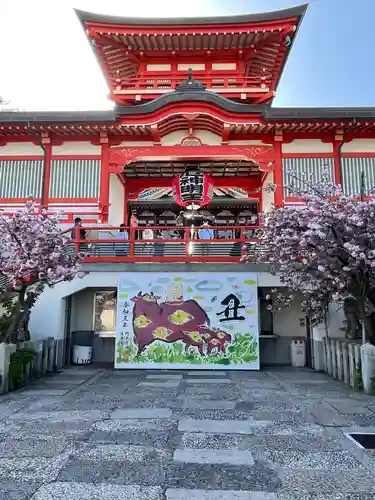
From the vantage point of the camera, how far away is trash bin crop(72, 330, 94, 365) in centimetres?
1243

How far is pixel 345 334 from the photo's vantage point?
11.4 meters

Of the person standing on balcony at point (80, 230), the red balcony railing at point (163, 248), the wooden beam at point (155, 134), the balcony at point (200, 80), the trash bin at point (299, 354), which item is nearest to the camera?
the red balcony railing at point (163, 248)

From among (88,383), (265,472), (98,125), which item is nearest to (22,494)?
(265,472)

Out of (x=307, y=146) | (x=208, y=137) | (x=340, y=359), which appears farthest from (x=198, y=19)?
(x=340, y=359)

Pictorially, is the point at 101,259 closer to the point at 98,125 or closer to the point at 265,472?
the point at 98,125

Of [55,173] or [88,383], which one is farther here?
[55,173]

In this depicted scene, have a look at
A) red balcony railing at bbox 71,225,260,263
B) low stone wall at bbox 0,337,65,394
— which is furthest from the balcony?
low stone wall at bbox 0,337,65,394

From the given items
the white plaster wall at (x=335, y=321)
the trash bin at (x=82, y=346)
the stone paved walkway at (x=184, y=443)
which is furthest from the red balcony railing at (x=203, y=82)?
the stone paved walkway at (x=184, y=443)

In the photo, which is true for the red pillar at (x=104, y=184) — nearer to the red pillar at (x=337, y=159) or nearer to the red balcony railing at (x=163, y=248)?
the red balcony railing at (x=163, y=248)

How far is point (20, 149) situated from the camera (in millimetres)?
14148

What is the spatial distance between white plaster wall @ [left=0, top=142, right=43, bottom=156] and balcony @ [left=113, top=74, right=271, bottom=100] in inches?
132

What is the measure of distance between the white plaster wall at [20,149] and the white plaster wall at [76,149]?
1.98ft

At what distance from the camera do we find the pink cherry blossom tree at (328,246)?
8156mm

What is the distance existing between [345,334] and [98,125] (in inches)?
370
